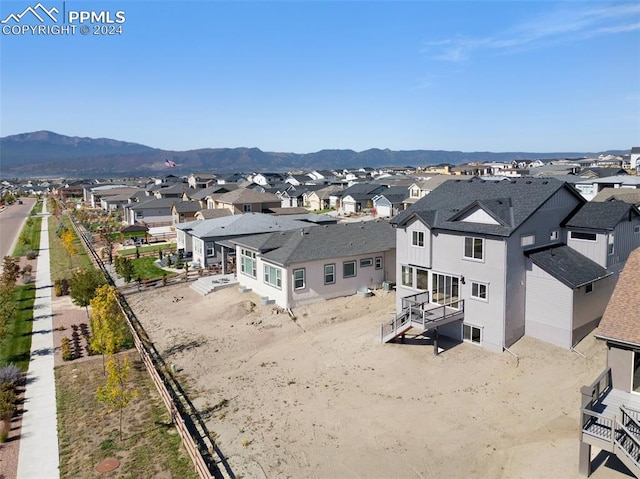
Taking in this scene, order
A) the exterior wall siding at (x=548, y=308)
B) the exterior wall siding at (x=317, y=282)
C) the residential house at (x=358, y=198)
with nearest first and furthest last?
the exterior wall siding at (x=548, y=308) < the exterior wall siding at (x=317, y=282) < the residential house at (x=358, y=198)

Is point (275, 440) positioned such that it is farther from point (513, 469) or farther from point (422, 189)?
point (422, 189)

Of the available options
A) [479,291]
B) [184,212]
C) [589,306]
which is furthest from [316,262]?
[184,212]

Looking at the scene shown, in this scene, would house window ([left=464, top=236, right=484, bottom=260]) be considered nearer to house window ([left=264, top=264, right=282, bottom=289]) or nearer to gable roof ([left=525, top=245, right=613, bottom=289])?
gable roof ([left=525, top=245, right=613, bottom=289])

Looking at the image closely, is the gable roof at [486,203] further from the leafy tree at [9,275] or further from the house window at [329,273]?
the leafy tree at [9,275]

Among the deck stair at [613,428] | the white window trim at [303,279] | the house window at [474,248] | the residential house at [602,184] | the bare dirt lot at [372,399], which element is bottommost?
the bare dirt lot at [372,399]

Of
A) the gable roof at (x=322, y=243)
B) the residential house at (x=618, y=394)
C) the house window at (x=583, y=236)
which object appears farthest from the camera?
the gable roof at (x=322, y=243)

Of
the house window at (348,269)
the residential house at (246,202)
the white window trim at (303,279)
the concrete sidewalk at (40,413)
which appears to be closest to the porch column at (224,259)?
the white window trim at (303,279)

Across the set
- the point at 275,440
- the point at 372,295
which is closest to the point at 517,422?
the point at 275,440

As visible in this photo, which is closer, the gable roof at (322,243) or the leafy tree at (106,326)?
the leafy tree at (106,326)
